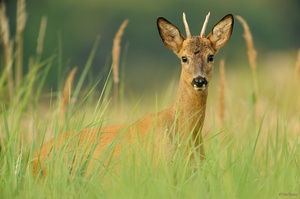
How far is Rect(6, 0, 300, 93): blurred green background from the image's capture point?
61.2 ft

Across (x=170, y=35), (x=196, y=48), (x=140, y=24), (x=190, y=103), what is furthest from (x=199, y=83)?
(x=140, y=24)

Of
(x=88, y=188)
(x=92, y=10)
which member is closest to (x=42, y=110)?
(x=88, y=188)

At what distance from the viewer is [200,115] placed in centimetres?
702

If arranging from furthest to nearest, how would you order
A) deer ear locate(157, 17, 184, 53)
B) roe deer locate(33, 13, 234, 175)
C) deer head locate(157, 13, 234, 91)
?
deer ear locate(157, 17, 184, 53) → deer head locate(157, 13, 234, 91) → roe deer locate(33, 13, 234, 175)

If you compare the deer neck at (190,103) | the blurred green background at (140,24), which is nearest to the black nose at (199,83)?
the deer neck at (190,103)

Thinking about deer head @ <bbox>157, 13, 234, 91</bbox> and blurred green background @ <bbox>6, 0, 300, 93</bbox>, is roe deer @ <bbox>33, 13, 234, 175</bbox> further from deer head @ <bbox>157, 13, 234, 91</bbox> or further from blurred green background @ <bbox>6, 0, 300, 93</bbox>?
blurred green background @ <bbox>6, 0, 300, 93</bbox>

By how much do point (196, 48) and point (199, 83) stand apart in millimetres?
490

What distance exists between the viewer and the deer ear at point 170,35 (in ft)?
24.8

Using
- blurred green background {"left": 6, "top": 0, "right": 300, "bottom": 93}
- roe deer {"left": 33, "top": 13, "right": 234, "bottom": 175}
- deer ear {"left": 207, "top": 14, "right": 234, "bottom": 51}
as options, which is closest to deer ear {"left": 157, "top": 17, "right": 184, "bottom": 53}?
roe deer {"left": 33, "top": 13, "right": 234, "bottom": 175}

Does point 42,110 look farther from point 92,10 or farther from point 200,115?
point 92,10

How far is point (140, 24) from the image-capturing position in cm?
2006

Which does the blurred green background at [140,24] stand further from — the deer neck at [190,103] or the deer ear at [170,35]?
the deer neck at [190,103]

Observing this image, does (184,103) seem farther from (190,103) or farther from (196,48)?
(196,48)

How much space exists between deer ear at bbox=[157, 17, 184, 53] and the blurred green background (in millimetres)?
10135
